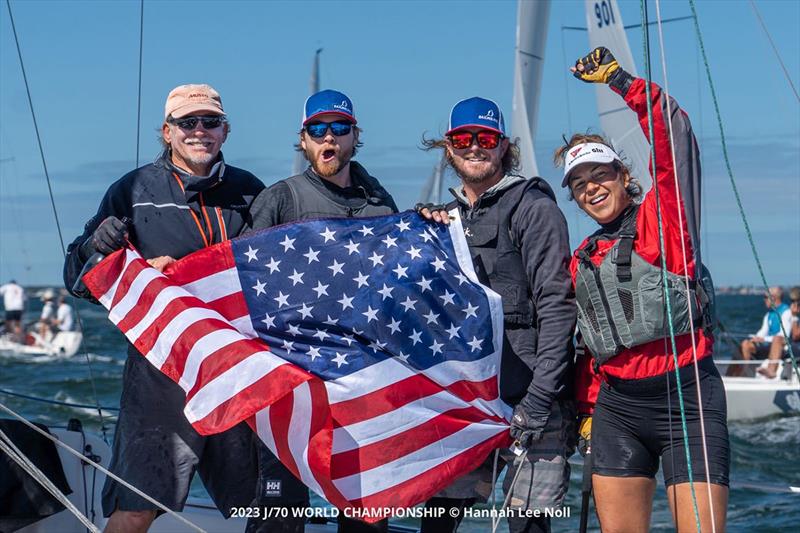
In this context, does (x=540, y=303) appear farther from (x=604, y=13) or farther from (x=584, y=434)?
(x=604, y=13)

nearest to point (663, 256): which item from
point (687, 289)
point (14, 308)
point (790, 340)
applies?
point (687, 289)

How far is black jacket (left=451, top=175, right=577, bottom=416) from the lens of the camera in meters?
4.06

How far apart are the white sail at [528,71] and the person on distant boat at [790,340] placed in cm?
533

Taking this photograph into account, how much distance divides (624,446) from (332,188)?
1556mm

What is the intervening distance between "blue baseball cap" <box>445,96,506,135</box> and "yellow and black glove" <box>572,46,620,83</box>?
1.33 ft

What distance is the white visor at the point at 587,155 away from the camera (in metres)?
4.03

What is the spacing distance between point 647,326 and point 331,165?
4.62ft

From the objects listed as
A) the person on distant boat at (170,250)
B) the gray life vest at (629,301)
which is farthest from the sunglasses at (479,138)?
the person on distant boat at (170,250)

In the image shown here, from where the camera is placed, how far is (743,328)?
161 ft

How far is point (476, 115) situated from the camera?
13.9 feet

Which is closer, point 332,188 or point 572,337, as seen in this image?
point 572,337

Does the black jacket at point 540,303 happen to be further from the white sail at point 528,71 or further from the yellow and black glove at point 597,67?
the white sail at point 528,71

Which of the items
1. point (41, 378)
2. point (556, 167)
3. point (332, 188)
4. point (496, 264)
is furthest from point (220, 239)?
point (41, 378)

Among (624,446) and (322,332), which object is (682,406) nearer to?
(624,446)
